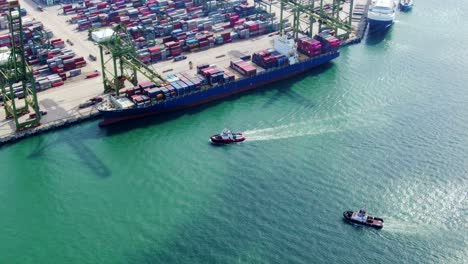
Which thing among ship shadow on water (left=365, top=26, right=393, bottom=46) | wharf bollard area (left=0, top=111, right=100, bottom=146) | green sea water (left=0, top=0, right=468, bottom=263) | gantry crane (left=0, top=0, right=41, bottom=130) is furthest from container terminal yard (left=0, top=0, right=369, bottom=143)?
green sea water (left=0, top=0, right=468, bottom=263)

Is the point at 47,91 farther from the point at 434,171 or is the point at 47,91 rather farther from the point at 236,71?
the point at 434,171

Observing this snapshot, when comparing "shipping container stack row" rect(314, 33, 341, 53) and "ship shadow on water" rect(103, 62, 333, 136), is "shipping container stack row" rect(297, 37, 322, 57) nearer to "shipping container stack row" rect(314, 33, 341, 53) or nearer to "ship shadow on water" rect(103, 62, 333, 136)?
"shipping container stack row" rect(314, 33, 341, 53)

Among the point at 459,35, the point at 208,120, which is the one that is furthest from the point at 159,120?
the point at 459,35

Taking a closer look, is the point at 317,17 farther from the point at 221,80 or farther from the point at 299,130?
the point at 299,130

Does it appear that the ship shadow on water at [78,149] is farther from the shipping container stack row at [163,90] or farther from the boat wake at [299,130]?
the boat wake at [299,130]

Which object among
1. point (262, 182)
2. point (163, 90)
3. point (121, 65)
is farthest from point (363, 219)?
point (121, 65)

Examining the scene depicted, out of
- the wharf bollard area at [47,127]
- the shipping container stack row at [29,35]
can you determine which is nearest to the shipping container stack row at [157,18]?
the shipping container stack row at [29,35]
